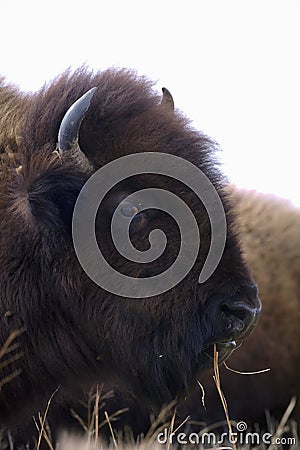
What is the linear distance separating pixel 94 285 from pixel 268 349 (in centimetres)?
266

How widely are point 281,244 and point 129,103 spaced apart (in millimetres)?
2889

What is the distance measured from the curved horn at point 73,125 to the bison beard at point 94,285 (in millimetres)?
26

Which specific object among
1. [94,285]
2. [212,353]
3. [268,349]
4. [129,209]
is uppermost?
[129,209]

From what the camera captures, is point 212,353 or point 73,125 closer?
point 73,125

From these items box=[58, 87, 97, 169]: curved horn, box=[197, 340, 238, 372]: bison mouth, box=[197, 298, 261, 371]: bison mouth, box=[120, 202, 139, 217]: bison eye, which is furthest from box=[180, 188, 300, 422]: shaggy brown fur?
box=[58, 87, 97, 169]: curved horn

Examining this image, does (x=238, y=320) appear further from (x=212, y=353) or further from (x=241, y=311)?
(x=212, y=353)

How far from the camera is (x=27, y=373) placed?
4449 mm

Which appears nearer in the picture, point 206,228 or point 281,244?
point 206,228

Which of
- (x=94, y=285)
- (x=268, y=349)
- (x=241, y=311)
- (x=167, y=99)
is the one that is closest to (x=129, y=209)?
(x=94, y=285)

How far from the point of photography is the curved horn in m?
4.26

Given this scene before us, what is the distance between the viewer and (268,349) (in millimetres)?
6645

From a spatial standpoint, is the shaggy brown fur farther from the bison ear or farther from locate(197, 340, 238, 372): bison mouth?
the bison ear

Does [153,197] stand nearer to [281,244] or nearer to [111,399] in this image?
[111,399]

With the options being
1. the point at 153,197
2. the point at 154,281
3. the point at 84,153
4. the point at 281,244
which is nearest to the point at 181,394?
the point at 154,281
